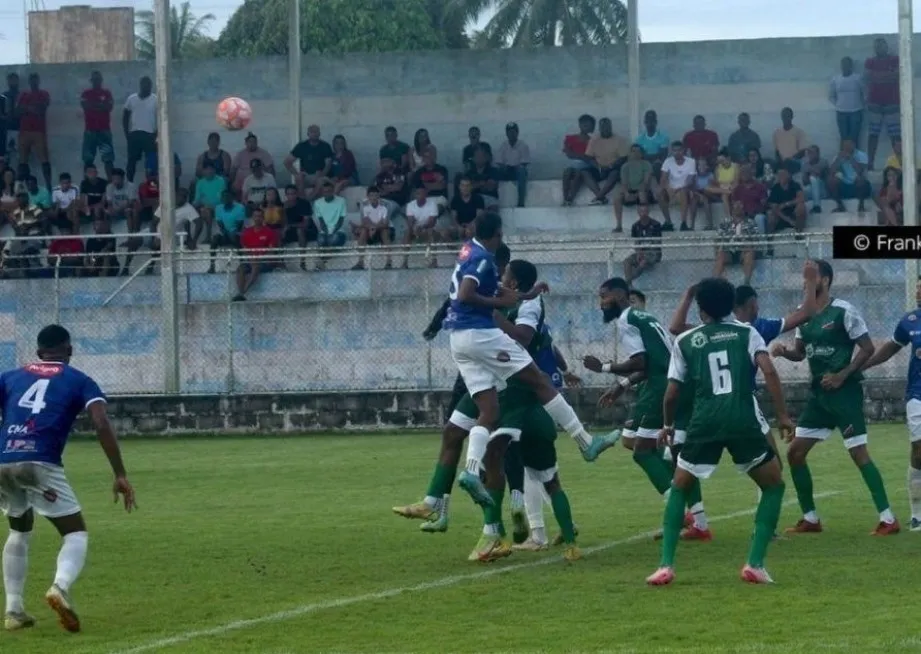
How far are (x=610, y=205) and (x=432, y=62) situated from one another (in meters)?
6.18

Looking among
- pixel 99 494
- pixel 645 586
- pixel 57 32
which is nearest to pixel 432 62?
pixel 57 32

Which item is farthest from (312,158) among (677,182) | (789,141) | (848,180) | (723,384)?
(723,384)

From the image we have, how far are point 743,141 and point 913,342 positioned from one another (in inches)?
712

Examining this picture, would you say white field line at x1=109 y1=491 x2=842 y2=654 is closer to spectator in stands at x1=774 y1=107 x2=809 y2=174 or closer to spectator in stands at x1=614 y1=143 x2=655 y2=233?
spectator in stands at x1=614 y1=143 x2=655 y2=233

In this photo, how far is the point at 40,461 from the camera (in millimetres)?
10453

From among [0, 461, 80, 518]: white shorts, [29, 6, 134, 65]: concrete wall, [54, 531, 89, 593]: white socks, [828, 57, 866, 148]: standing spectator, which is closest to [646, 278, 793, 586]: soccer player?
[54, 531, 89, 593]: white socks

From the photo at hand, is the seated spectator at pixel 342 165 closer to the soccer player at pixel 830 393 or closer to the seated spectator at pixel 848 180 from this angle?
the seated spectator at pixel 848 180

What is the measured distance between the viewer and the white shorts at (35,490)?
10.4 metres

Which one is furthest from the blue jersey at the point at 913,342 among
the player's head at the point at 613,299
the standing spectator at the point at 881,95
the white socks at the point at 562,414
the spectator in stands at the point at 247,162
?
the spectator in stands at the point at 247,162

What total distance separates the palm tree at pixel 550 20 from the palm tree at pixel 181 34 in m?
13.4

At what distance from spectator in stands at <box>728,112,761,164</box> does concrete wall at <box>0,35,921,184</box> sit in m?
1.64

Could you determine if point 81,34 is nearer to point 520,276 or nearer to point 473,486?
point 520,276

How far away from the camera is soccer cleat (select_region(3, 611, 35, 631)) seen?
34.1 ft

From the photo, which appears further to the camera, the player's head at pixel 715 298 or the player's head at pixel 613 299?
the player's head at pixel 613 299
